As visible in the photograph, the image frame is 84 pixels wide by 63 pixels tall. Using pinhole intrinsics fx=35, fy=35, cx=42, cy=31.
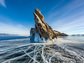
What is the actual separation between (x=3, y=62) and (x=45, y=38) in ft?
43.1

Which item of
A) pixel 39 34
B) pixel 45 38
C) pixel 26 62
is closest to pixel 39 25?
pixel 39 34

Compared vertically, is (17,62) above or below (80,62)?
above

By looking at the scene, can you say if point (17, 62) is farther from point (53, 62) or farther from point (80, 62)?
point (80, 62)

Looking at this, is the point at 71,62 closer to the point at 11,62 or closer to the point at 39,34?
the point at 11,62

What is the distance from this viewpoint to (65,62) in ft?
11.5

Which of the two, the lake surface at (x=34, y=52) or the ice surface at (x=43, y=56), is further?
the lake surface at (x=34, y=52)

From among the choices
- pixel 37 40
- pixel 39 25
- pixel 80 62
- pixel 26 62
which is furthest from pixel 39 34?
pixel 80 62

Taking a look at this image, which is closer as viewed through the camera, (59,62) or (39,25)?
(59,62)

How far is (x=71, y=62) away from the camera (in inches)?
138

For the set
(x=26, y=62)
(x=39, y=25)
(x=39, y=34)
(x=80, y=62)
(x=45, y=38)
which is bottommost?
(x=80, y=62)

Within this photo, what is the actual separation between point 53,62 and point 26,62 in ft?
9.02

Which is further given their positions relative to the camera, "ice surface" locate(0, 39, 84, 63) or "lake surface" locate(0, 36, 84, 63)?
"lake surface" locate(0, 36, 84, 63)

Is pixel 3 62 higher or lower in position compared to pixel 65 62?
higher

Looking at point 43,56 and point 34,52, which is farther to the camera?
point 34,52
